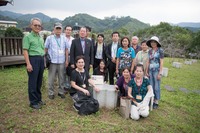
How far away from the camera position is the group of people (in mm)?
4227

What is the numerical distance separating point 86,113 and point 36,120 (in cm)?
109

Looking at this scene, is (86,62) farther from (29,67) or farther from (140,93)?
(140,93)

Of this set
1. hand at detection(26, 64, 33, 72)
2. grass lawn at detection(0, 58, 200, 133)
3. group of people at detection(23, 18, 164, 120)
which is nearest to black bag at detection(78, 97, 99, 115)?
grass lawn at detection(0, 58, 200, 133)

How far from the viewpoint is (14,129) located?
137 inches

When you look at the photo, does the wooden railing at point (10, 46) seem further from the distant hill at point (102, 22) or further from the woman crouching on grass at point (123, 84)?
the distant hill at point (102, 22)

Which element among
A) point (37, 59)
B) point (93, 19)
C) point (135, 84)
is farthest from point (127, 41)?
point (93, 19)

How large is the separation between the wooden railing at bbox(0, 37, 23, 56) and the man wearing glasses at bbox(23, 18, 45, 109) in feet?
18.4

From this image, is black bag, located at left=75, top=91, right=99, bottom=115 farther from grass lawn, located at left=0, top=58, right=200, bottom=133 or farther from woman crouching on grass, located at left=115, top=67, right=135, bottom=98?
woman crouching on grass, located at left=115, top=67, right=135, bottom=98

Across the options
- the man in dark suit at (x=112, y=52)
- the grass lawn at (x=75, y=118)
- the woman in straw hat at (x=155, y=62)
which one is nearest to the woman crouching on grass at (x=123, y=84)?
the grass lawn at (x=75, y=118)

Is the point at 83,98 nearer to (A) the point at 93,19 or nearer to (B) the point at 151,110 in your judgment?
(B) the point at 151,110

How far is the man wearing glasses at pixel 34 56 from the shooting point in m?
4.04

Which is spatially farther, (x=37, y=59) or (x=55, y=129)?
(x=37, y=59)

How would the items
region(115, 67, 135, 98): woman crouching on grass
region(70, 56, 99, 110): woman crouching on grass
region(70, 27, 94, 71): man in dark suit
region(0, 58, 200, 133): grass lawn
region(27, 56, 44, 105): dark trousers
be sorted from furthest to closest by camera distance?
region(70, 27, 94, 71): man in dark suit
region(115, 67, 135, 98): woman crouching on grass
region(70, 56, 99, 110): woman crouching on grass
region(27, 56, 44, 105): dark trousers
region(0, 58, 200, 133): grass lawn

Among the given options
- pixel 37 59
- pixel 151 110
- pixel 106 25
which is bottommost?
pixel 151 110
